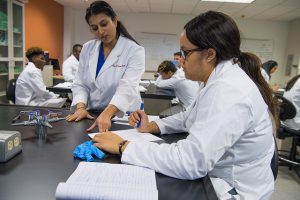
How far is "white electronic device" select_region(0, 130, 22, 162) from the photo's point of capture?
674 millimetres

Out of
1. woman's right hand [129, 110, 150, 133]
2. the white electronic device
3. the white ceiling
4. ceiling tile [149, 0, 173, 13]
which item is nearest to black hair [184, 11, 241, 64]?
woman's right hand [129, 110, 150, 133]

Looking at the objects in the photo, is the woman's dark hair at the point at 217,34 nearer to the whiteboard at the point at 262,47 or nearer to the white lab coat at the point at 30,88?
the white lab coat at the point at 30,88

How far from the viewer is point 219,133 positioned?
0.67m

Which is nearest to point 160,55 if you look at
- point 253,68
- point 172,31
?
point 172,31

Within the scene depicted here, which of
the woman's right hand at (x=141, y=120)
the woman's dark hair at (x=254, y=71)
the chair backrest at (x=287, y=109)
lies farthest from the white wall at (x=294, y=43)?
the woman's right hand at (x=141, y=120)

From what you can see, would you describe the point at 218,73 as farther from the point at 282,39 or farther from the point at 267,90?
the point at 282,39

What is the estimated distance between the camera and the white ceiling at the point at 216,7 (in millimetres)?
4773

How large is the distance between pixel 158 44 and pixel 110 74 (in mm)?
5238

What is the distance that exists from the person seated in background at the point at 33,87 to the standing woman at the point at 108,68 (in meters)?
1.42

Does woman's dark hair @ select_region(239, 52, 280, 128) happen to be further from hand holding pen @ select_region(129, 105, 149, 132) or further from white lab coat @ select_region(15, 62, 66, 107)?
white lab coat @ select_region(15, 62, 66, 107)

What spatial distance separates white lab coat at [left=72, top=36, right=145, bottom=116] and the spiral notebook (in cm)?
72

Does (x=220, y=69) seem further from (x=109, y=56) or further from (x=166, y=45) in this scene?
(x=166, y=45)

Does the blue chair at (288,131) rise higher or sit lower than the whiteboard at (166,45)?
lower

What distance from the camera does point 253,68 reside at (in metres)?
0.91
